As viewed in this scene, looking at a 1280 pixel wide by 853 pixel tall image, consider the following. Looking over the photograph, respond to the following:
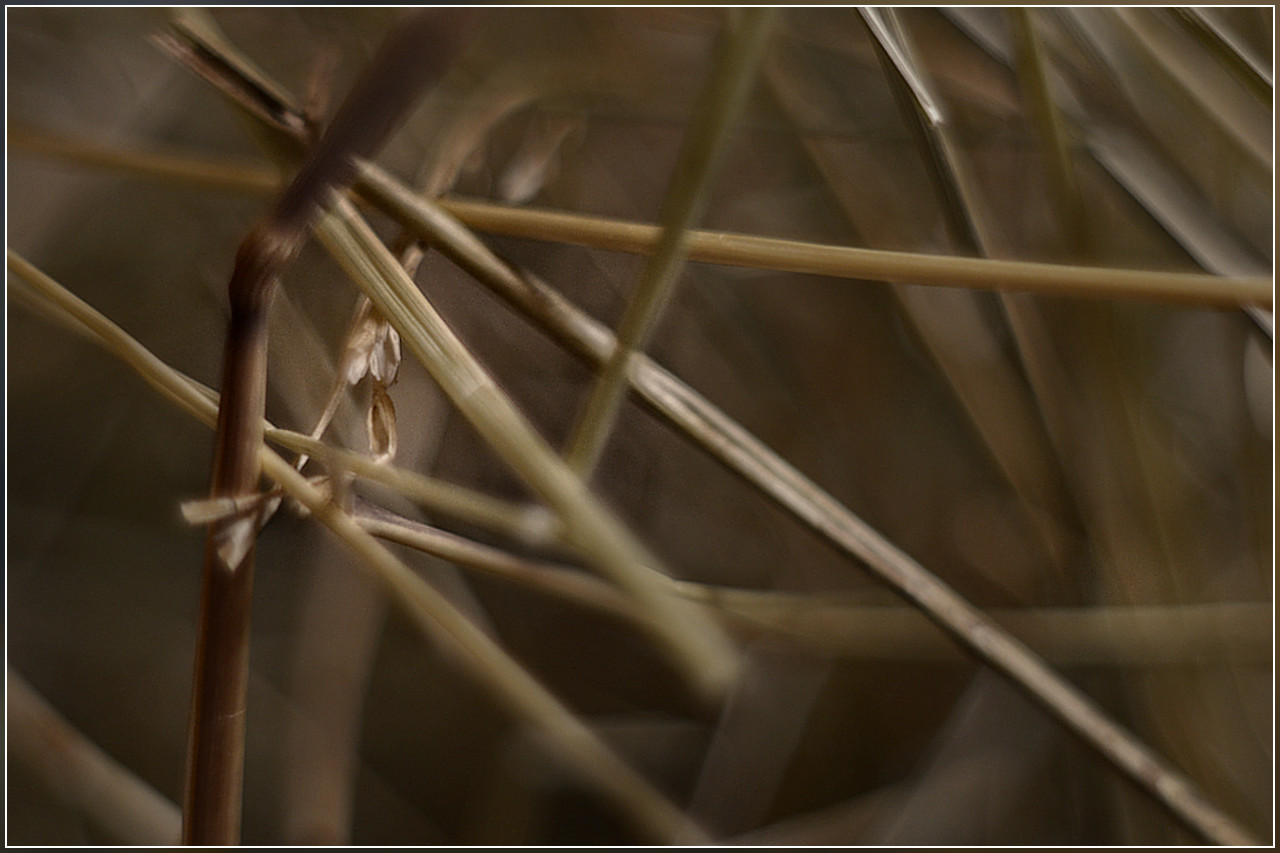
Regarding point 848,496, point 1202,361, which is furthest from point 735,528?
point 1202,361

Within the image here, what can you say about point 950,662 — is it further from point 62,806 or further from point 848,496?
point 62,806

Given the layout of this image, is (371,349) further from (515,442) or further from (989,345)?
(989,345)

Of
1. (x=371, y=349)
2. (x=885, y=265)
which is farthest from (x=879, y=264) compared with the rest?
(x=371, y=349)

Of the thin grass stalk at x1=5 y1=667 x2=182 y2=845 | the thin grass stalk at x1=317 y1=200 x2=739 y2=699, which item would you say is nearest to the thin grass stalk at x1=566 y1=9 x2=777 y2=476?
the thin grass stalk at x1=317 y1=200 x2=739 y2=699

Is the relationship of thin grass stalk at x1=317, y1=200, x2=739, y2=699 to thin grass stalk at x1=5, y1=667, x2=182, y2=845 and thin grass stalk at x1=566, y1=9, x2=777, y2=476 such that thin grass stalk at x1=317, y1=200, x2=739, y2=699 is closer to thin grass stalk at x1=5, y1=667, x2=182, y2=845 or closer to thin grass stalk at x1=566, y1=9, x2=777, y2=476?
thin grass stalk at x1=566, y1=9, x2=777, y2=476

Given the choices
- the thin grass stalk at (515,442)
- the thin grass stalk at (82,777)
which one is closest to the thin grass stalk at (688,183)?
the thin grass stalk at (515,442)

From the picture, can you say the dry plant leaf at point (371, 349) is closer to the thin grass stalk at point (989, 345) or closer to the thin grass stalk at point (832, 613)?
the thin grass stalk at point (832, 613)
